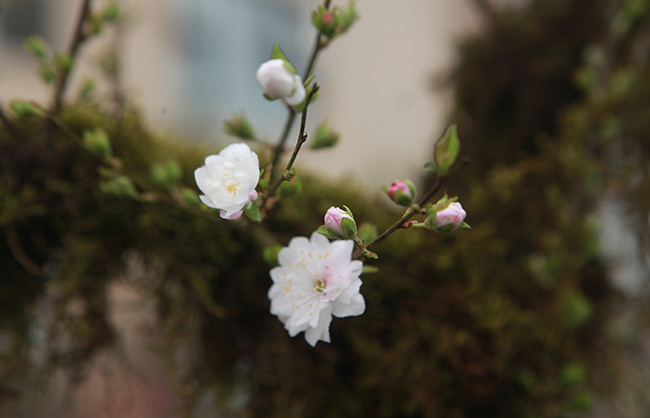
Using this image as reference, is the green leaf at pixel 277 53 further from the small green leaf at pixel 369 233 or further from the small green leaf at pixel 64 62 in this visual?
the small green leaf at pixel 64 62

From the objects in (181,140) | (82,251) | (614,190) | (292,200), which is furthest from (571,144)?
(82,251)

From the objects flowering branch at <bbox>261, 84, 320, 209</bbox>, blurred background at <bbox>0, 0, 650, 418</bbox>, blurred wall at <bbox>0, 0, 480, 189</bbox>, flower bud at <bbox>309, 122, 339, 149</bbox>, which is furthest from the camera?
blurred wall at <bbox>0, 0, 480, 189</bbox>

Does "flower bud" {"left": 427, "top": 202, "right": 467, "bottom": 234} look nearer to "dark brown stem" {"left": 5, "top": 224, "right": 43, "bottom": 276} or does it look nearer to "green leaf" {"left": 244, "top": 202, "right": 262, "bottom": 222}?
"green leaf" {"left": 244, "top": 202, "right": 262, "bottom": 222}

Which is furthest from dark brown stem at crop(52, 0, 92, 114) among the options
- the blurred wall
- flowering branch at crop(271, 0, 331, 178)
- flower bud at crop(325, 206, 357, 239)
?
the blurred wall

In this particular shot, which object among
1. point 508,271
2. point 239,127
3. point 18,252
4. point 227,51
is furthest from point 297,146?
point 227,51

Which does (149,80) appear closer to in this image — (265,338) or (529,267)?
(265,338)

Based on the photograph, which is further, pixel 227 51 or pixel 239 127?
pixel 227 51

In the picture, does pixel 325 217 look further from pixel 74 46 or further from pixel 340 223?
pixel 74 46

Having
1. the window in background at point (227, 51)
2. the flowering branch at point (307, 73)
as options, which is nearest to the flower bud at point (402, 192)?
the flowering branch at point (307, 73)
